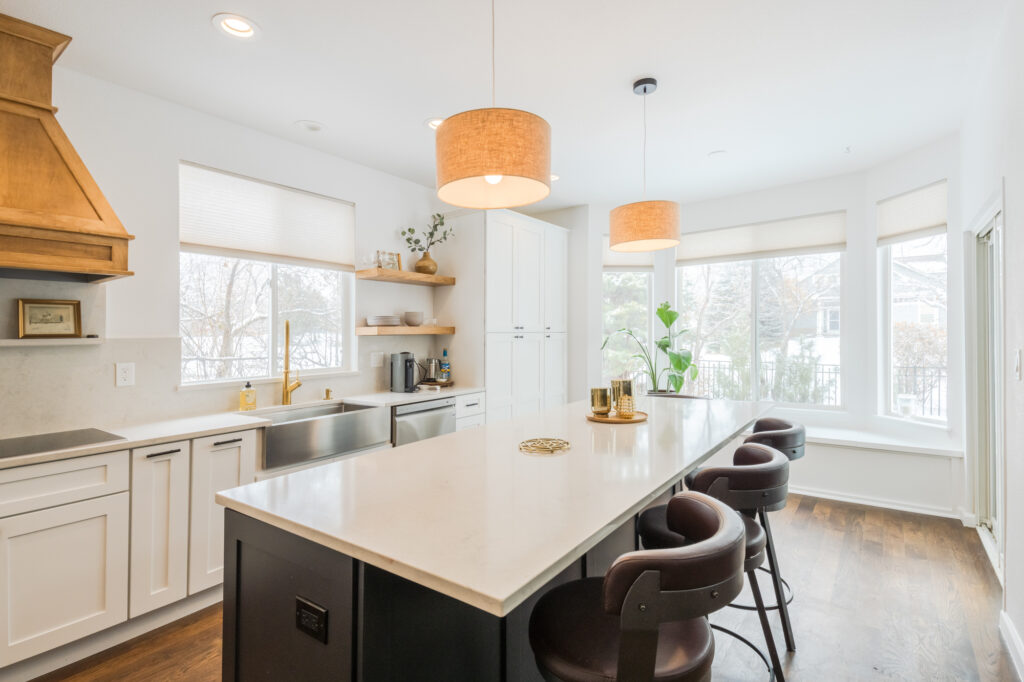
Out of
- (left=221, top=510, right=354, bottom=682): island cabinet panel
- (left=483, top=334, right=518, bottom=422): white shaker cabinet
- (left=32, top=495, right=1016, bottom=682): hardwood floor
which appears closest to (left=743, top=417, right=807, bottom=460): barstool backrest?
(left=32, top=495, right=1016, bottom=682): hardwood floor

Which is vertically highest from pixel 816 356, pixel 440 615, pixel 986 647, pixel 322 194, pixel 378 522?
pixel 322 194

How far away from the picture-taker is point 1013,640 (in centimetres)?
206

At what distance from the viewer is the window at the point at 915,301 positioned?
12.5ft

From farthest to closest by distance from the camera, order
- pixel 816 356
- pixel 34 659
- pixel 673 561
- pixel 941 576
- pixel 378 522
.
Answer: pixel 816 356
pixel 941 576
pixel 34 659
pixel 378 522
pixel 673 561

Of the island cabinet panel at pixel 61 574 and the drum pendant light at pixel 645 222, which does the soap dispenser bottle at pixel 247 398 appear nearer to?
the island cabinet panel at pixel 61 574

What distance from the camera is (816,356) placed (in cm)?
466

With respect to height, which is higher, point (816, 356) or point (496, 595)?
point (816, 356)

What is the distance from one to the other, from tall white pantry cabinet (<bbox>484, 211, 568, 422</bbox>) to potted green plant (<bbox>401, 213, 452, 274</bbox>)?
0.48 meters

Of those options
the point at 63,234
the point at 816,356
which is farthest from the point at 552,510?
the point at 816,356

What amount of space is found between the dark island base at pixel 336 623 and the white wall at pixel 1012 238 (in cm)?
216

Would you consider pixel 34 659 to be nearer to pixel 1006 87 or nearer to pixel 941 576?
pixel 941 576

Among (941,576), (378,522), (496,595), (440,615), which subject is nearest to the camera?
(496,595)

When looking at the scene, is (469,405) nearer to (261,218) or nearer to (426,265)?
(426,265)

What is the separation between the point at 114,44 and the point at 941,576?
510 centimetres
